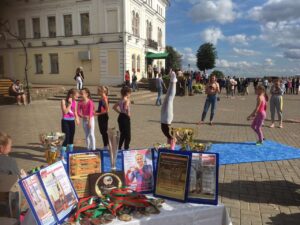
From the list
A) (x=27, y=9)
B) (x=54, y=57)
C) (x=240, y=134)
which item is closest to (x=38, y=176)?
(x=240, y=134)

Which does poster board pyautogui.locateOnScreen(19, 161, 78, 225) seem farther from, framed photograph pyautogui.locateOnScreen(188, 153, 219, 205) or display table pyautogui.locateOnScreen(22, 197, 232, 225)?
framed photograph pyautogui.locateOnScreen(188, 153, 219, 205)

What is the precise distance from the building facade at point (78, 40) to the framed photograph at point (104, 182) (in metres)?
24.3

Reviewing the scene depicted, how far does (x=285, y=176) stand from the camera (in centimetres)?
546

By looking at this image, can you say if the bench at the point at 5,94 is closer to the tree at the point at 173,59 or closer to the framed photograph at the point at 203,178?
the framed photograph at the point at 203,178

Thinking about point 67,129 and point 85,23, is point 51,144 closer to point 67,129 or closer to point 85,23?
point 67,129

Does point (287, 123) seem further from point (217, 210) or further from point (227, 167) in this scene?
point (217, 210)

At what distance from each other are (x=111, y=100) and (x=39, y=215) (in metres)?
16.6

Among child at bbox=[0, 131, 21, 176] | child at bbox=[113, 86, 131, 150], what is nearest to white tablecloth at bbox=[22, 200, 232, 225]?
child at bbox=[0, 131, 21, 176]

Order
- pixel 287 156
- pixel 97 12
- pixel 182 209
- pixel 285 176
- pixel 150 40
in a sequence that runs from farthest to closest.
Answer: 1. pixel 150 40
2. pixel 97 12
3. pixel 287 156
4. pixel 285 176
5. pixel 182 209

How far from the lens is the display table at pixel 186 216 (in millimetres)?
2351

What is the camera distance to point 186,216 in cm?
244

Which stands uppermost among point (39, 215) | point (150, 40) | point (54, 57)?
point (150, 40)

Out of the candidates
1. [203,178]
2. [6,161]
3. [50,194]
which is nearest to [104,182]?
[50,194]

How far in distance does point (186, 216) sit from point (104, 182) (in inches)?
32.3
